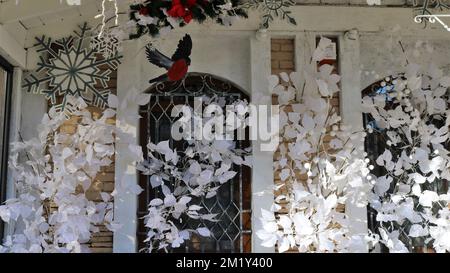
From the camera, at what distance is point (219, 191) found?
14.6ft

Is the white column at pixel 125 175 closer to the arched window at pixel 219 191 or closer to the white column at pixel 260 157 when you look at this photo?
the arched window at pixel 219 191

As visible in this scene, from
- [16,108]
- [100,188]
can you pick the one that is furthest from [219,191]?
[16,108]

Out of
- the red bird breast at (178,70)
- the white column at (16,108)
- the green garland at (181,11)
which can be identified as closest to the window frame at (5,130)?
the white column at (16,108)

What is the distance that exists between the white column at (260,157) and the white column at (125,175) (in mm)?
874

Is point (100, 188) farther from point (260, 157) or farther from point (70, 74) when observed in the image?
point (260, 157)

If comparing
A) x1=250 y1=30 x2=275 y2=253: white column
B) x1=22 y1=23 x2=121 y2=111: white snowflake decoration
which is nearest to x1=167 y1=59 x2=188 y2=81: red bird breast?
x1=22 y1=23 x2=121 y2=111: white snowflake decoration

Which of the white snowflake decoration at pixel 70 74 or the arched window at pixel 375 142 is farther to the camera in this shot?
the arched window at pixel 375 142

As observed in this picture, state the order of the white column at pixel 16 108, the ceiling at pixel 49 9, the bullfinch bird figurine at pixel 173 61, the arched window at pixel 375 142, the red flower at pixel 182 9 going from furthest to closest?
the arched window at pixel 375 142 → the bullfinch bird figurine at pixel 173 61 → the white column at pixel 16 108 → the red flower at pixel 182 9 → the ceiling at pixel 49 9

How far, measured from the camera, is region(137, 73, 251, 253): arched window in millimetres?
4387

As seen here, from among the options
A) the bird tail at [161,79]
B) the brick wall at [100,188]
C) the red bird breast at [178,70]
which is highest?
the red bird breast at [178,70]

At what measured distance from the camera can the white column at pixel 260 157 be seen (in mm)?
4285

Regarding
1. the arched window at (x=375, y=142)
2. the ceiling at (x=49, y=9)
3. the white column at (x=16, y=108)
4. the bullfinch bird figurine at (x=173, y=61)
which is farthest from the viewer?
the arched window at (x=375, y=142)

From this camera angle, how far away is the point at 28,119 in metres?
4.30
